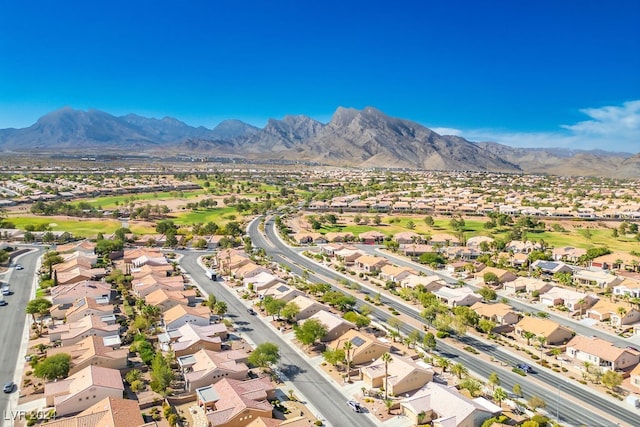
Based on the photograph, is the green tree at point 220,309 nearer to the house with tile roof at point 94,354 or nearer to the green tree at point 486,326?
the house with tile roof at point 94,354

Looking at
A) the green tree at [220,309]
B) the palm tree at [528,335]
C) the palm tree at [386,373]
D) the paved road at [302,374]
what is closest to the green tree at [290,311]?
the paved road at [302,374]

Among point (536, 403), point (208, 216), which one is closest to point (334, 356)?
point (536, 403)

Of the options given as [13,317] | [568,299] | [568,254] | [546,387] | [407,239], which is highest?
[568,254]

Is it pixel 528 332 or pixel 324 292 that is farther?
pixel 324 292

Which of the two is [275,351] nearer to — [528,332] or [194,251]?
[528,332]

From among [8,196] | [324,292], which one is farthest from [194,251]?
[8,196]

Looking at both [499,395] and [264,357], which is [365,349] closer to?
[264,357]
